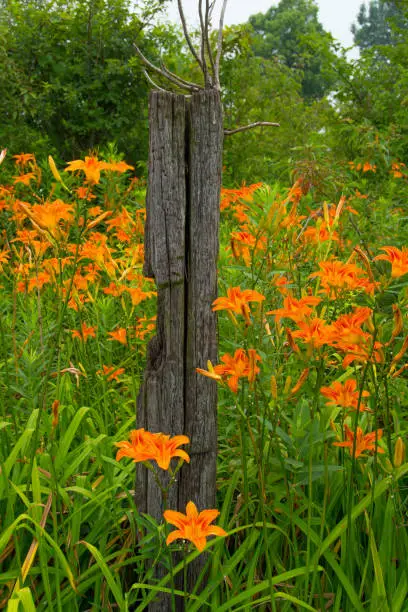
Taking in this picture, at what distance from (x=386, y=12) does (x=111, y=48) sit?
44133 mm

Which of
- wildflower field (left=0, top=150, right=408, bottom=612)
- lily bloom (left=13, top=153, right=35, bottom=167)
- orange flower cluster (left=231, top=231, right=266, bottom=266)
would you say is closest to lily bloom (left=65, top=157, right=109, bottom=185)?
wildflower field (left=0, top=150, right=408, bottom=612)

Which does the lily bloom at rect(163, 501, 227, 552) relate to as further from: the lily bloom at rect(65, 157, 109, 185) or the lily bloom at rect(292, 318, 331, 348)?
the lily bloom at rect(65, 157, 109, 185)

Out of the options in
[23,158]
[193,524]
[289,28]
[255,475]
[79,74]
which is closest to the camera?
[193,524]

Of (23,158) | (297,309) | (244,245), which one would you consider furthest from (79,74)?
(297,309)

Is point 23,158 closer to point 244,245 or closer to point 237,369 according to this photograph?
point 244,245

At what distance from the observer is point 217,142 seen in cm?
156

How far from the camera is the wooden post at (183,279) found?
153 cm

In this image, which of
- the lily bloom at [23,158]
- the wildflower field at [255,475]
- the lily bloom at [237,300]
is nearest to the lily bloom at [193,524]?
the wildflower field at [255,475]

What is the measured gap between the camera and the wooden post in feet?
5.03

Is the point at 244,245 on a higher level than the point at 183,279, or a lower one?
higher

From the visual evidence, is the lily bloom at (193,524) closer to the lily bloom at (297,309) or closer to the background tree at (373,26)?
the lily bloom at (297,309)

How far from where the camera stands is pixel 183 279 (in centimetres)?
158

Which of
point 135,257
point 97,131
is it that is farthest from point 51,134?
point 135,257

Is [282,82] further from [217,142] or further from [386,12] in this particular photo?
[386,12]
